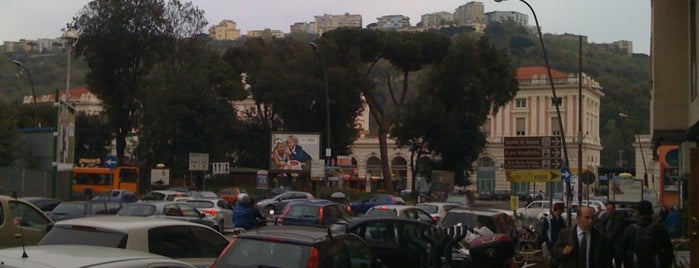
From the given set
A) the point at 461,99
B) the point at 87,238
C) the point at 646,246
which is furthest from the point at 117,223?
the point at 461,99

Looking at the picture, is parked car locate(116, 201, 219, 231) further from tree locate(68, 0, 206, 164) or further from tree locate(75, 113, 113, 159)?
tree locate(75, 113, 113, 159)

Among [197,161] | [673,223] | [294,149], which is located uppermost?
[294,149]

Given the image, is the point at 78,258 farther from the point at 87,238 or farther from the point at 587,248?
the point at 587,248

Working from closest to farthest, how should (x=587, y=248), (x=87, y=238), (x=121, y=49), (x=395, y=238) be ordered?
(x=87, y=238), (x=587, y=248), (x=395, y=238), (x=121, y=49)

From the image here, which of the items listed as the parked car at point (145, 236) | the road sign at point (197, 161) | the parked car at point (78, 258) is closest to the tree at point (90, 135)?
the road sign at point (197, 161)

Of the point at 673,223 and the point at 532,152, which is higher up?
the point at 532,152

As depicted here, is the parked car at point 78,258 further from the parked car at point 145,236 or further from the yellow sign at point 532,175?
the yellow sign at point 532,175

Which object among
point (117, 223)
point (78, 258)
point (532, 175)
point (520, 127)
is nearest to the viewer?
point (78, 258)

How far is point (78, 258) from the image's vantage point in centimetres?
607

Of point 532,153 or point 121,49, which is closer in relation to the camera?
point 532,153

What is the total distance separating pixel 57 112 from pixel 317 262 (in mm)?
28408

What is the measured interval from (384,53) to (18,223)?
55.1 meters

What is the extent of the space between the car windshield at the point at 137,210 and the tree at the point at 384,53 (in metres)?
41.0

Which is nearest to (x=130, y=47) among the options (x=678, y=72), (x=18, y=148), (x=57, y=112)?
(x=18, y=148)
